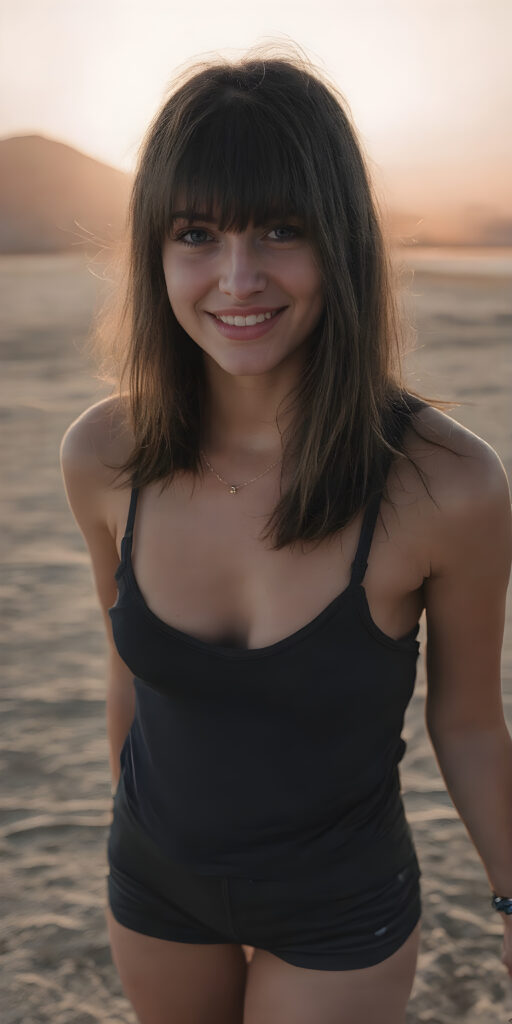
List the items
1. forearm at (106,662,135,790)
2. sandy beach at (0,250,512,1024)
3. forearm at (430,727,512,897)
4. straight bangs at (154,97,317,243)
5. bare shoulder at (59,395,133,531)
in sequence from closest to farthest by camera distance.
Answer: straight bangs at (154,97,317,243)
forearm at (430,727,512,897)
bare shoulder at (59,395,133,531)
forearm at (106,662,135,790)
sandy beach at (0,250,512,1024)

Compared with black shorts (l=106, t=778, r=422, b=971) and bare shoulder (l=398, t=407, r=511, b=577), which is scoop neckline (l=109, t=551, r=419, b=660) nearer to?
bare shoulder (l=398, t=407, r=511, b=577)

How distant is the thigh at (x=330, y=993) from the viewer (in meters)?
1.48

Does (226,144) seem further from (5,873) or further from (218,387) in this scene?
(5,873)

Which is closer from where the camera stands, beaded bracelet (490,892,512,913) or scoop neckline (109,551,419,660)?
scoop neckline (109,551,419,660)

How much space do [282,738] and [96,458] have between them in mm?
571

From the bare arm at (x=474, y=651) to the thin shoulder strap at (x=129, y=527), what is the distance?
1.54ft

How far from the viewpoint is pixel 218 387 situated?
5.69ft

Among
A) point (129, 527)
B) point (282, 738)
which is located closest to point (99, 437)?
point (129, 527)

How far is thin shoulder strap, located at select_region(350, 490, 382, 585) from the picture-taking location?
1.48m

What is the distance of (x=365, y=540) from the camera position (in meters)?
1.50

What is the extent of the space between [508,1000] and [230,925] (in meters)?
1.44

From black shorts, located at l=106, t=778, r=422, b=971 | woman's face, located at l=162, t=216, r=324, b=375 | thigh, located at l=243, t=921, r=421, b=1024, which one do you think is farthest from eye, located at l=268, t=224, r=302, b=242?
thigh, located at l=243, t=921, r=421, b=1024

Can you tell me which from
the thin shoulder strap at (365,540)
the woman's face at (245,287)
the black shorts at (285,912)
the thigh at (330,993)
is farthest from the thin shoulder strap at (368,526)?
the thigh at (330,993)

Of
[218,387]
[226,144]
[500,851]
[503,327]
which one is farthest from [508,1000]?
[503,327]
